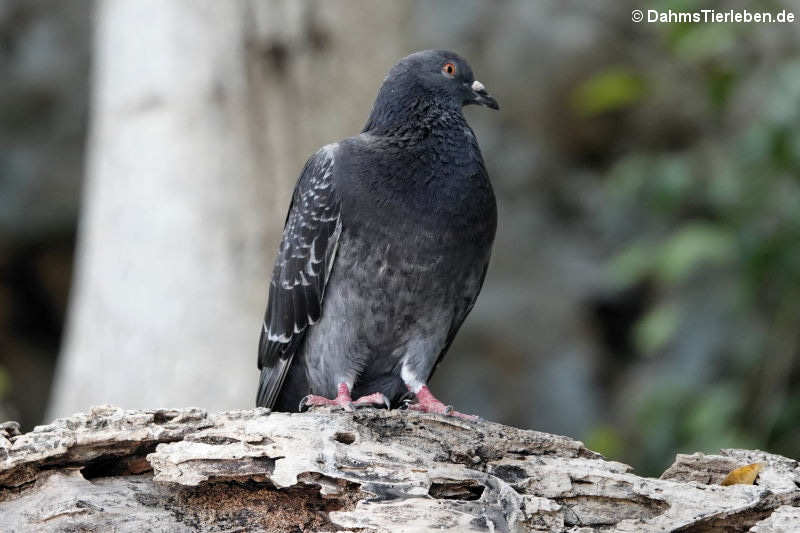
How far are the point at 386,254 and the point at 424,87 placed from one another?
3.23 feet

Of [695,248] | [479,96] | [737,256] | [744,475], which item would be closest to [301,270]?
[479,96]

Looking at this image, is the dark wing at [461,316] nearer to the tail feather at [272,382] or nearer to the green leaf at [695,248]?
the tail feather at [272,382]

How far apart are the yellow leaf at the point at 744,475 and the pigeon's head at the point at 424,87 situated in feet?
7.08

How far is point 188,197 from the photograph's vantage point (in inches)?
262

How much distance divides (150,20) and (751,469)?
5006 millimetres

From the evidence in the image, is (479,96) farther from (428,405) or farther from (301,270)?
(428,405)

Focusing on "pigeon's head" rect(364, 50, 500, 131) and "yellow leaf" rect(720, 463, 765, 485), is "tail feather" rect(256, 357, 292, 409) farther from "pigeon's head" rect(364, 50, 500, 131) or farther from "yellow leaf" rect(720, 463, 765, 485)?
"yellow leaf" rect(720, 463, 765, 485)

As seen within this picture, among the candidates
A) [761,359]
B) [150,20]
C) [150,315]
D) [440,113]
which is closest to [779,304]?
[761,359]

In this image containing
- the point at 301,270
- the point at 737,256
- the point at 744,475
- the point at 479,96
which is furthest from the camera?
the point at 737,256

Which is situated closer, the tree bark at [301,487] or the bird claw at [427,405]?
the tree bark at [301,487]

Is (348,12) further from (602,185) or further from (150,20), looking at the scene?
(602,185)

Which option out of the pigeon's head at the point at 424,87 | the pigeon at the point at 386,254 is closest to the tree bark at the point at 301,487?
the pigeon at the point at 386,254

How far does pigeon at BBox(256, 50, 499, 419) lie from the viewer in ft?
14.1

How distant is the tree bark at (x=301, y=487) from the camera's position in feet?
10.5
